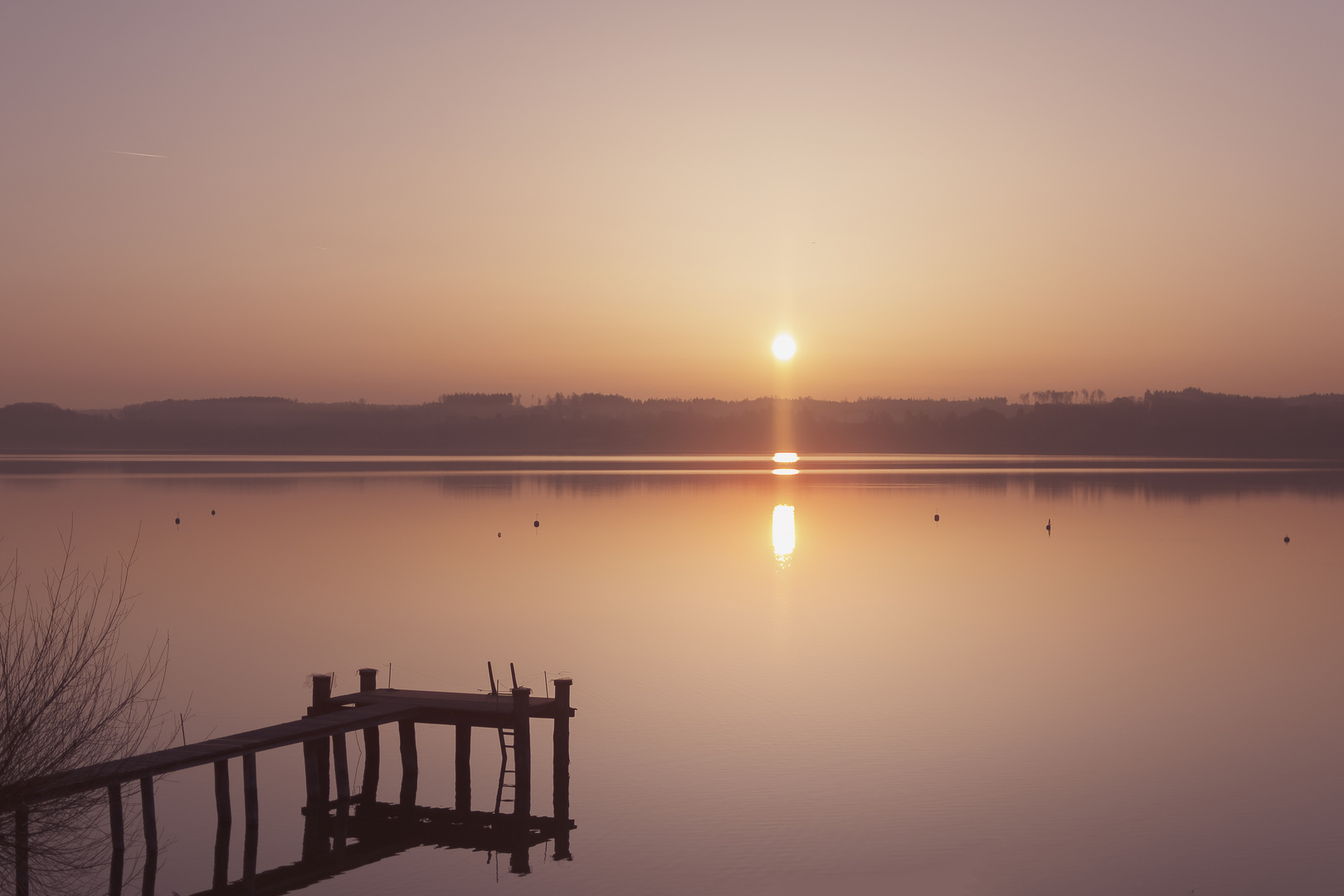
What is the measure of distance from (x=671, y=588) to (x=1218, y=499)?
2181 inches

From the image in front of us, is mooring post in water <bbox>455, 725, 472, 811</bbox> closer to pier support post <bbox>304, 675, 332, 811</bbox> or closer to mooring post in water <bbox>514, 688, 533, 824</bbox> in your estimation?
mooring post in water <bbox>514, 688, 533, 824</bbox>

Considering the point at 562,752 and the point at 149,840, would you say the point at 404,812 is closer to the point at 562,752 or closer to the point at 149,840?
the point at 562,752

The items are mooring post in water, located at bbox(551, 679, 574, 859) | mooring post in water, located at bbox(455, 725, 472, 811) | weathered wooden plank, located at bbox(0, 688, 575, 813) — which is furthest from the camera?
mooring post in water, located at bbox(455, 725, 472, 811)

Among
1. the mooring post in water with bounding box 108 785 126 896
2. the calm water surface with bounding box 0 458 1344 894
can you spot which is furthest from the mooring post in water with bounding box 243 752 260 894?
the mooring post in water with bounding box 108 785 126 896

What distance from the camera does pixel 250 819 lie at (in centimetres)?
1387

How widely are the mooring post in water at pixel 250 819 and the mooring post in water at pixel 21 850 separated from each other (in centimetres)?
244

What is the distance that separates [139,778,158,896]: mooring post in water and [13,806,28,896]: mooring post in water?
1.42 m

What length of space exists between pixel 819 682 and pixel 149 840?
13618 mm

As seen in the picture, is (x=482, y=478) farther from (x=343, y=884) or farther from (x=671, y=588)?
(x=343, y=884)

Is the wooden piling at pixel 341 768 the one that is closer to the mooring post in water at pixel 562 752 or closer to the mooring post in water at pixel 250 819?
the mooring post in water at pixel 250 819

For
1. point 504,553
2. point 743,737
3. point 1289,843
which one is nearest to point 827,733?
point 743,737

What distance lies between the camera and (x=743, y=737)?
62.2 ft

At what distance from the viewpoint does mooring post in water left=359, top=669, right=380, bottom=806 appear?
635 inches

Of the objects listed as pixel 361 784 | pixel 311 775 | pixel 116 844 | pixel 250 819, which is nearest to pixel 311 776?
pixel 311 775
